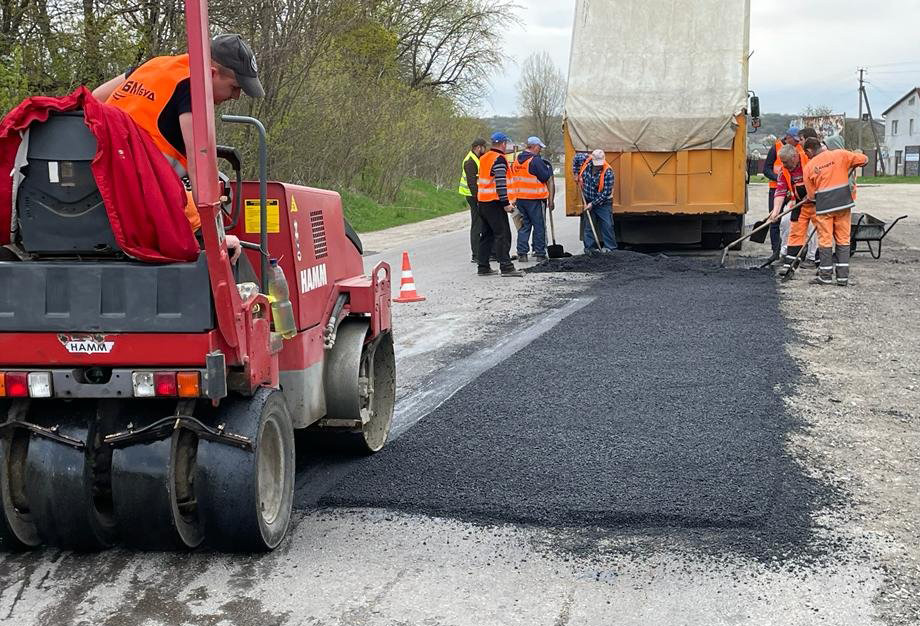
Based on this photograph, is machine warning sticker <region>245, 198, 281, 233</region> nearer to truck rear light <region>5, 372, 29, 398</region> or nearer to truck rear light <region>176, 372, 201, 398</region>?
truck rear light <region>176, 372, 201, 398</region>

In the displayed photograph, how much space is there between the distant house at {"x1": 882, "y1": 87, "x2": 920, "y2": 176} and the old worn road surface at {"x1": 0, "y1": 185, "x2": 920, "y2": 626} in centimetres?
9478

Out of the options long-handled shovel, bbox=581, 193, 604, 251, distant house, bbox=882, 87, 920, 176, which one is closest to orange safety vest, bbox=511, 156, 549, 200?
long-handled shovel, bbox=581, 193, 604, 251

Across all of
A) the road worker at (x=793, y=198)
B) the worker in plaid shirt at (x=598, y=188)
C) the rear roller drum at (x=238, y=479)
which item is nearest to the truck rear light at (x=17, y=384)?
the rear roller drum at (x=238, y=479)

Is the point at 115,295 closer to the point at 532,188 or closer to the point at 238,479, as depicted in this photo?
the point at 238,479

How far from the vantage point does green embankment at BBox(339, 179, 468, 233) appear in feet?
81.1

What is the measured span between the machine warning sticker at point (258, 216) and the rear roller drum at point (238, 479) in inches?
30.2

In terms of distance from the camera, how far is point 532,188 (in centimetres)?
1510

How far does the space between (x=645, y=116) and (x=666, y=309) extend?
15.4 feet

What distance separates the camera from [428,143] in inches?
1364

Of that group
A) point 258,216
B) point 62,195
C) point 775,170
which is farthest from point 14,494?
point 775,170

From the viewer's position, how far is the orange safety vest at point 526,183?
15055 millimetres

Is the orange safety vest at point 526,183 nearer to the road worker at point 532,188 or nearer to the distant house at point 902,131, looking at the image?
the road worker at point 532,188

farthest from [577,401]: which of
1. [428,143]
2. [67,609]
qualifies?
[428,143]

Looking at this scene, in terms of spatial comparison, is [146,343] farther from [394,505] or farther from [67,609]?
[394,505]
